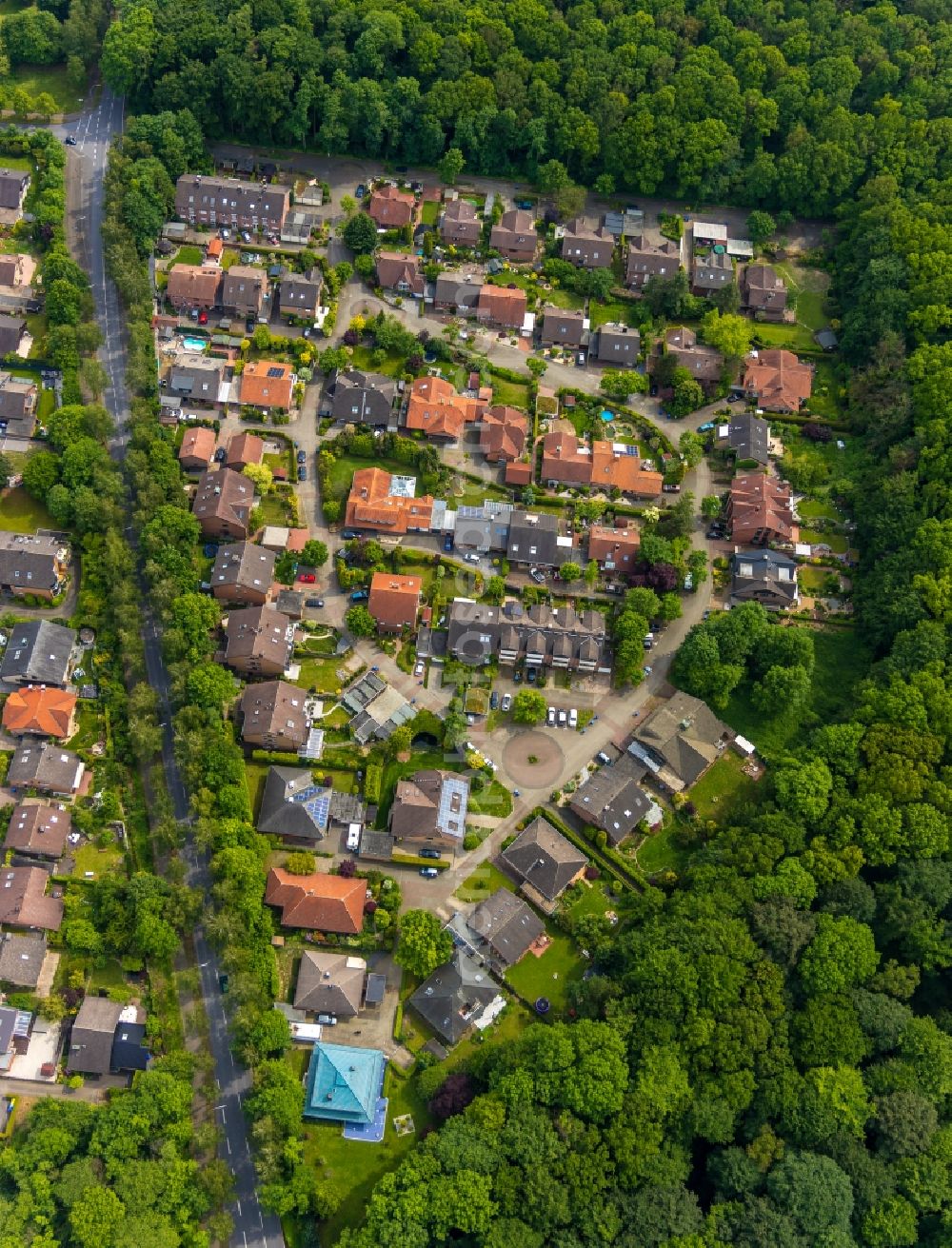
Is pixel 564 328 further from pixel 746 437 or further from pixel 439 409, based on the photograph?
pixel 746 437

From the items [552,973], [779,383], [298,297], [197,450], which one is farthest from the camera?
[298,297]

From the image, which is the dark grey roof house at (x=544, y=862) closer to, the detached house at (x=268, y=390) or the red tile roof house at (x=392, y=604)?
the red tile roof house at (x=392, y=604)

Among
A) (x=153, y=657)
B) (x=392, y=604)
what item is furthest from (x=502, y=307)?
(x=153, y=657)

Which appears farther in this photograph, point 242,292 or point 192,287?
point 242,292

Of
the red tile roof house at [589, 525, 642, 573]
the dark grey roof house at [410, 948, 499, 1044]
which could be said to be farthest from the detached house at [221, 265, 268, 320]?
the dark grey roof house at [410, 948, 499, 1044]

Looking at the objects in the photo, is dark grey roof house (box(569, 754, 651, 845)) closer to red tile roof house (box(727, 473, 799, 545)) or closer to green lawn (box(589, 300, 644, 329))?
red tile roof house (box(727, 473, 799, 545))

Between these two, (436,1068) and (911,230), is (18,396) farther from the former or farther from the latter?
(911,230)
